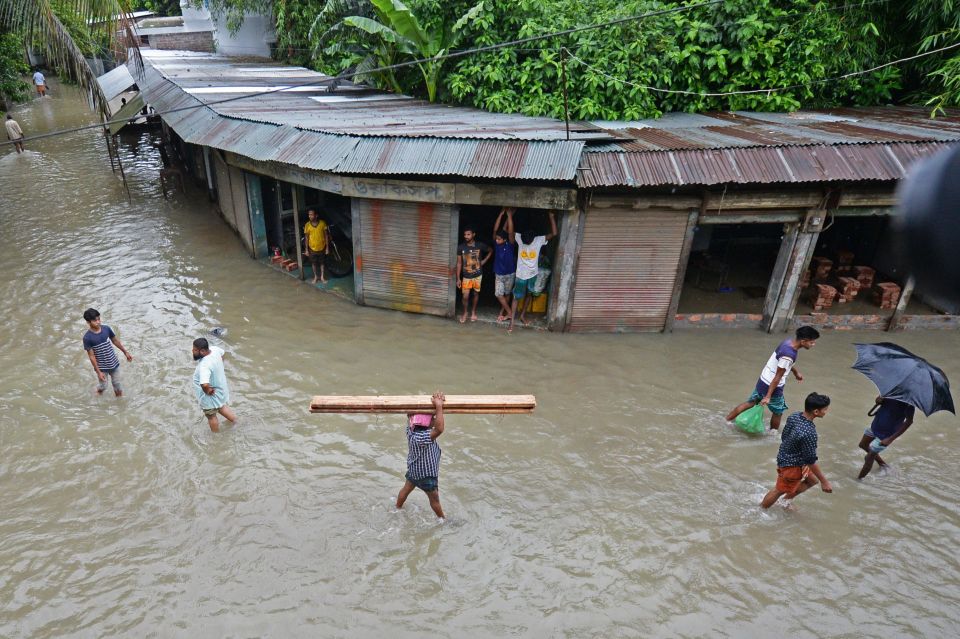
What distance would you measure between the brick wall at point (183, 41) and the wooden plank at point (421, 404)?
1118 inches

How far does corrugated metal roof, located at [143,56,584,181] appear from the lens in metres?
8.05

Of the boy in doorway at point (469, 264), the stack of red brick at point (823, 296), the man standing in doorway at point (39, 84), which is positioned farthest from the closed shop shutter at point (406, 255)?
the man standing in doorway at point (39, 84)

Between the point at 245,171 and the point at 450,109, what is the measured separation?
4154 millimetres

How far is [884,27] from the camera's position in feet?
38.8

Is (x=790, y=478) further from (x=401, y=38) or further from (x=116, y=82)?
(x=116, y=82)

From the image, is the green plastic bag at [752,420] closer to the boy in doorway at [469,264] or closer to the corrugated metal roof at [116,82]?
the boy in doorway at [469,264]

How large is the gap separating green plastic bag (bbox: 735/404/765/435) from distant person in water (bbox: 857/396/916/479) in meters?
1.05

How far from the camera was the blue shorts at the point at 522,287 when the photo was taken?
9.11 metres

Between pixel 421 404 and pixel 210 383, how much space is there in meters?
3.13

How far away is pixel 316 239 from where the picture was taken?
10.4m

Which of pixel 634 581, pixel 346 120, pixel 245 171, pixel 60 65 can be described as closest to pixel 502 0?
pixel 346 120

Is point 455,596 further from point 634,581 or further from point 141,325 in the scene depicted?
point 141,325

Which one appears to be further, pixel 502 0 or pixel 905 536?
pixel 502 0

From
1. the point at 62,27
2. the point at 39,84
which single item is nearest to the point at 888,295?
the point at 62,27
